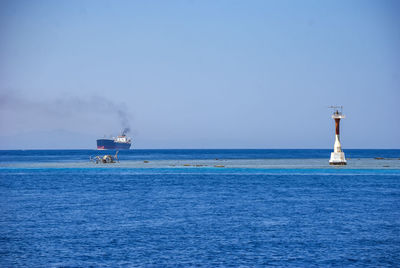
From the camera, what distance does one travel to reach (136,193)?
51.8 meters

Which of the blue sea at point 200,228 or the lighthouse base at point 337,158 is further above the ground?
the lighthouse base at point 337,158

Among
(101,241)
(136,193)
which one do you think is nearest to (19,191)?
(136,193)

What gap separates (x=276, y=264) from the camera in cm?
2197

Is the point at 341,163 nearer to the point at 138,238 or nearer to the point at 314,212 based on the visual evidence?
the point at 314,212

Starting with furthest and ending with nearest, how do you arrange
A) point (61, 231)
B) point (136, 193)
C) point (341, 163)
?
point (341, 163) < point (136, 193) < point (61, 231)

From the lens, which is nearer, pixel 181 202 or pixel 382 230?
pixel 382 230

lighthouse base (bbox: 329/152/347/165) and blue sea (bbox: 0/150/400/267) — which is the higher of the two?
lighthouse base (bbox: 329/152/347/165)

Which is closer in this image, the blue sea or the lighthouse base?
the blue sea

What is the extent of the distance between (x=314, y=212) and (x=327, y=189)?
1904cm

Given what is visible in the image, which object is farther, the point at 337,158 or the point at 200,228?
the point at 337,158

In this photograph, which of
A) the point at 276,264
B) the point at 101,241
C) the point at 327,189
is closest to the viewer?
the point at 276,264

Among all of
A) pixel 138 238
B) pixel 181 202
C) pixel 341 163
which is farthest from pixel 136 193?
pixel 341 163

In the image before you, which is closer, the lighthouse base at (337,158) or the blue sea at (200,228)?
the blue sea at (200,228)

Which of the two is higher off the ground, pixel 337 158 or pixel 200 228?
pixel 337 158
